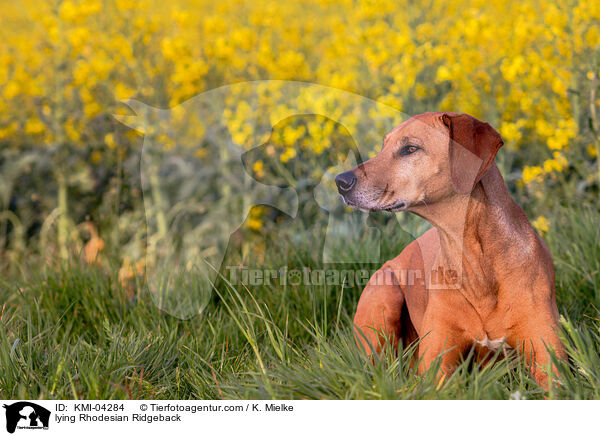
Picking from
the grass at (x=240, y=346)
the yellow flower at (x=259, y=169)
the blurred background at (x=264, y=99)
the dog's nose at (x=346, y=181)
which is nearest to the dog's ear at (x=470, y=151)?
the dog's nose at (x=346, y=181)

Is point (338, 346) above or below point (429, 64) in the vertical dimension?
below

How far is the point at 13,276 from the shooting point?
4.12 metres

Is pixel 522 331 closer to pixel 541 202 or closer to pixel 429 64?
pixel 541 202

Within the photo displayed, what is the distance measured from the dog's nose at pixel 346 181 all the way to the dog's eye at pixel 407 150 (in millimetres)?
213

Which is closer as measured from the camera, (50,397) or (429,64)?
(50,397)

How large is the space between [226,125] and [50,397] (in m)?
3.03

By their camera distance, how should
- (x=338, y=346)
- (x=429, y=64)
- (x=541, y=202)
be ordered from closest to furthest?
(x=338, y=346), (x=541, y=202), (x=429, y=64)

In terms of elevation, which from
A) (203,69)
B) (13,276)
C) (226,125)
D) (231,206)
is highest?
(203,69)

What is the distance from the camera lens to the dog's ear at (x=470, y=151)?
88.4 inches
